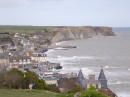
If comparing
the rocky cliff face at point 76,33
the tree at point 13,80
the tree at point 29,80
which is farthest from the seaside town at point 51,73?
the rocky cliff face at point 76,33

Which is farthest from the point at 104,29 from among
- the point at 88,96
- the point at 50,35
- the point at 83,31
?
the point at 88,96

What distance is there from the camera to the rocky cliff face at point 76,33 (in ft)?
416

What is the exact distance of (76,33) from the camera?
142 metres

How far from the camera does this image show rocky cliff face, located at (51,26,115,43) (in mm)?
126938

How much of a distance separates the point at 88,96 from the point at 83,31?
135 metres

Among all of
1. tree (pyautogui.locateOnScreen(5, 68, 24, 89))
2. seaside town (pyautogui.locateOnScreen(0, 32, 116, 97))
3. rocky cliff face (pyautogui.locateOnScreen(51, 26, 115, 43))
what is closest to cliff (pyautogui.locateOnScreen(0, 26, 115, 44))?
rocky cliff face (pyautogui.locateOnScreen(51, 26, 115, 43))

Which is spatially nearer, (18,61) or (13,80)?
(13,80)

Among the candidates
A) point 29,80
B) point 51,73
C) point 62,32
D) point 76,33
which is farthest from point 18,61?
point 76,33

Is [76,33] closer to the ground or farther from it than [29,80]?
farther from it

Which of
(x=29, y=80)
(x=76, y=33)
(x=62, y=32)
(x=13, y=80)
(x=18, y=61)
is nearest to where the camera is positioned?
(x=13, y=80)

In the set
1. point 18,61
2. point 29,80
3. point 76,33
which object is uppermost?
point 76,33

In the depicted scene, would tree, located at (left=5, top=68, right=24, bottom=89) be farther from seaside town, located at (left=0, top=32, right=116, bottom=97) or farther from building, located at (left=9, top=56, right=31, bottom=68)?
building, located at (left=9, top=56, right=31, bottom=68)

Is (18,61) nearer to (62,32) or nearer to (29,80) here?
(29,80)

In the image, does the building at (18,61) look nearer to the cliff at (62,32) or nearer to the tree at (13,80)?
the tree at (13,80)
